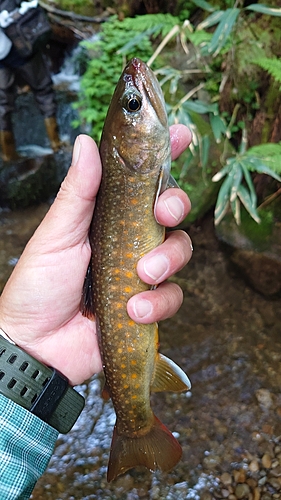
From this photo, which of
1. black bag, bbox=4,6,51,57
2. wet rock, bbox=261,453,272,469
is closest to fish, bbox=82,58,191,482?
wet rock, bbox=261,453,272,469

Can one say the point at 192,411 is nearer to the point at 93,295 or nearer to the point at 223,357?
the point at 223,357

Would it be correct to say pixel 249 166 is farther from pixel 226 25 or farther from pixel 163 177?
pixel 163 177

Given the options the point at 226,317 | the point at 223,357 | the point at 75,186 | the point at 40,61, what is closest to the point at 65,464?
the point at 223,357

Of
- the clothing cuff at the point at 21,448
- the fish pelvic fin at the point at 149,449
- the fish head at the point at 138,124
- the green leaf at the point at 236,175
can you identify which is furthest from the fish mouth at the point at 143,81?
the green leaf at the point at 236,175

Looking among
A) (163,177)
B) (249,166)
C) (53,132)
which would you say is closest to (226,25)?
(249,166)

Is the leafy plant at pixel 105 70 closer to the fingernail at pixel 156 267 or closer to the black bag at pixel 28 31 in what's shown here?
the black bag at pixel 28 31

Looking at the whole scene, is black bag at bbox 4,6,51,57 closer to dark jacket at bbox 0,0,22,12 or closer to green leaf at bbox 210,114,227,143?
dark jacket at bbox 0,0,22,12
